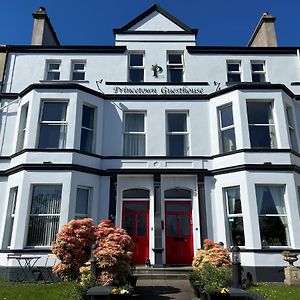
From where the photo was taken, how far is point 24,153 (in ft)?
44.6

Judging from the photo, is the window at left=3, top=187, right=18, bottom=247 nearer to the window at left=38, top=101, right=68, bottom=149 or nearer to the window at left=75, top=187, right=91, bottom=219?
the window at left=38, top=101, right=68, bottom=149

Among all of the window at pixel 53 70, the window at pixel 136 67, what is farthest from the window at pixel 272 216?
the window at pixel 53 70

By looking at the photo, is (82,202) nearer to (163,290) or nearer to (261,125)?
(163,290)

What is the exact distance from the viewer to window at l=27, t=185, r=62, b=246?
12.6m

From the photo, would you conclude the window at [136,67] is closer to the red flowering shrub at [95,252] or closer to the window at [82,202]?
the window at [82,202]

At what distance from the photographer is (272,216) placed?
1299 cm

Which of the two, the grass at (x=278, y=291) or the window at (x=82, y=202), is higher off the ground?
the window at (x=82, y=202)

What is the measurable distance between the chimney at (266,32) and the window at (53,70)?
470 inches

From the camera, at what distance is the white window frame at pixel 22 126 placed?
47.9 ft

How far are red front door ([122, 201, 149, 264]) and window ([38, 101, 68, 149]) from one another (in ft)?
13.7

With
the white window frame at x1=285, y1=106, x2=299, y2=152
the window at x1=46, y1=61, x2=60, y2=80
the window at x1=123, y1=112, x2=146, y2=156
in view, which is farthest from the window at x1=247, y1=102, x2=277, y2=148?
the window at x1=46, y1=61, x2=60, y2=80

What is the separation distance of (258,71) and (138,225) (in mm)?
10474

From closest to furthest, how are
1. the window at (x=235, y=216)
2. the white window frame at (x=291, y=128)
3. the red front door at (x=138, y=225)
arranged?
the window at (x=235, y=216), the red front door at (x=138, y=225), the white window frame at (x=291, y=128)

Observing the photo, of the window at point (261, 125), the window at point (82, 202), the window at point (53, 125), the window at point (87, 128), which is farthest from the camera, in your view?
the window at point (87, 128)
